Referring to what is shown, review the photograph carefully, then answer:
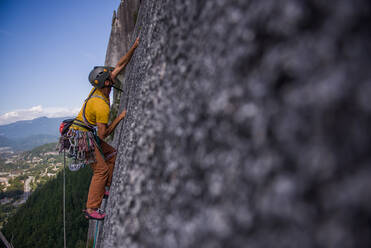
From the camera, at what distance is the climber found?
334 centimetres

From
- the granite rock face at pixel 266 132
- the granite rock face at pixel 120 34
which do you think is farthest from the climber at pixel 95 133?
the granite rock face at pixel 120 34

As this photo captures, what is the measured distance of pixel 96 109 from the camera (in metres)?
3.30

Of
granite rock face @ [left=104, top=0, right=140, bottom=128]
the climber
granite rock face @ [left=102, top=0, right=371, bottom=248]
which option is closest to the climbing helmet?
the climber

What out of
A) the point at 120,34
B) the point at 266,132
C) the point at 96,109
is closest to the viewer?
the point at 266,132

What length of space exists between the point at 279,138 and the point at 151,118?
67 centimetres

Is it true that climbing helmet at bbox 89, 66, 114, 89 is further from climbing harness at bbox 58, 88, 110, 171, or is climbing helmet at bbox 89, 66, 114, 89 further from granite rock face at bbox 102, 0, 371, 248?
granite rock face at bbox 102, 0, 371, 248

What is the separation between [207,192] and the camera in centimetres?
60

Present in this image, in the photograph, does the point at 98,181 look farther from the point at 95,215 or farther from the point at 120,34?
the point at 120,34

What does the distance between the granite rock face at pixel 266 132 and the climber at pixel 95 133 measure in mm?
2778

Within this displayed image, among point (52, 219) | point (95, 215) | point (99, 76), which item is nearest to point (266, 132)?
point (99, 76)

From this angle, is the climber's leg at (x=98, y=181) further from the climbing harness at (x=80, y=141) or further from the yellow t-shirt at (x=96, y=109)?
the yellow t-shirt at (x=96, y=109)

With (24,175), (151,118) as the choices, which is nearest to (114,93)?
(151,118)

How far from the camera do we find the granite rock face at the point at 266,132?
39 centimetres

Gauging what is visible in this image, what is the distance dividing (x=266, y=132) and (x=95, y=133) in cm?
380
